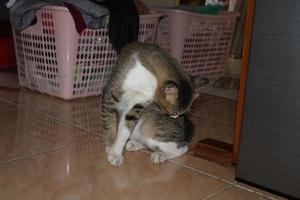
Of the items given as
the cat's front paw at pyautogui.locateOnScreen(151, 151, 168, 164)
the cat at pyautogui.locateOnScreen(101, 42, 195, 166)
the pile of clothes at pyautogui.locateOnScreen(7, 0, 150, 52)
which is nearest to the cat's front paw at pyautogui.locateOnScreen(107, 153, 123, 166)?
the cat at pyautogui.locateOnScreen(101, 42, 195, 166)

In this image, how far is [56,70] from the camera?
212 cm

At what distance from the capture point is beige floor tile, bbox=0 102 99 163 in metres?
1.45

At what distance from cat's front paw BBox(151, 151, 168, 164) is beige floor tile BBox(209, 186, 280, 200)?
29 centimetres

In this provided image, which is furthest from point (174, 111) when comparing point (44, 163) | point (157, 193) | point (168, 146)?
point (44, 163)

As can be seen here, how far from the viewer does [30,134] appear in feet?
5.31

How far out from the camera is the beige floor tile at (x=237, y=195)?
119cm

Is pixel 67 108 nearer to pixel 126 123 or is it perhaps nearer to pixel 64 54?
pixel 64 54

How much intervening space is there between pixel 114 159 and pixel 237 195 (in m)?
0.45

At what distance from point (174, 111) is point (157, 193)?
1.14 ft

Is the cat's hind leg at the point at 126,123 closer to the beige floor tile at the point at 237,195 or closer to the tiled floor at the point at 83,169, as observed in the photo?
the tiled floor at the point at 83,169

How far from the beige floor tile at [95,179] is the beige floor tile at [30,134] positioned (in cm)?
7

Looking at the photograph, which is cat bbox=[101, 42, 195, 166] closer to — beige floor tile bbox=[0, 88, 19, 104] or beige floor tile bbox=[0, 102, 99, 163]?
beige floor tile bbox=[0, 102, 99, 163]

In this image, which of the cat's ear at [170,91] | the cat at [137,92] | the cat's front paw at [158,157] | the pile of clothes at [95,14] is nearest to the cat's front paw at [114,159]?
the cat at [137,92]

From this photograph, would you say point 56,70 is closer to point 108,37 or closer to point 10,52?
point 108,37
